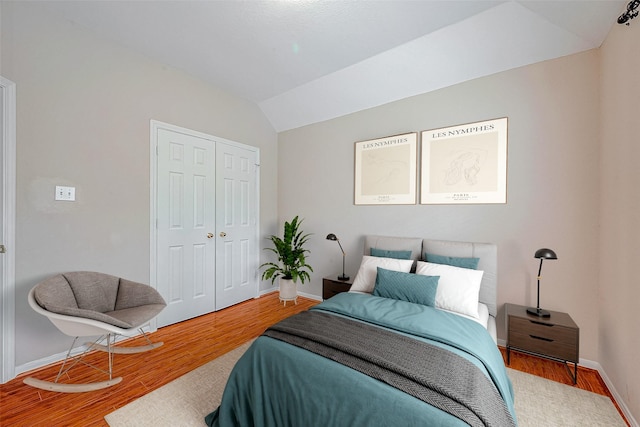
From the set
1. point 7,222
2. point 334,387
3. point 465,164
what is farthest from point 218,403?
point 465,164

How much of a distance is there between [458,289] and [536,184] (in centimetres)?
130

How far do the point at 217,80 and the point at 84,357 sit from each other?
3.33m

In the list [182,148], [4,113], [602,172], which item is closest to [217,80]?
[182,148]

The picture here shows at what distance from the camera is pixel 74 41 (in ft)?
7.75

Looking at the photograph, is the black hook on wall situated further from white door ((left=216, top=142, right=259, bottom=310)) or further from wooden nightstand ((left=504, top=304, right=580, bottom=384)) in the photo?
white door ((left=216, top=142, right=259, bottom=310))

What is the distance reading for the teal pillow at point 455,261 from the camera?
2.44 metres

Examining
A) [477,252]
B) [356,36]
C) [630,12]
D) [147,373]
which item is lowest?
[147,373]

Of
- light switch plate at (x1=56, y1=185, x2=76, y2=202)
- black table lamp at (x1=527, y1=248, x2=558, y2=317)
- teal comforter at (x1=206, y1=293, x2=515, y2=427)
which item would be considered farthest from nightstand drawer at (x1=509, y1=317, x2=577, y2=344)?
light switch plate at (x1=56, y1=185, x2=76, y2=202)

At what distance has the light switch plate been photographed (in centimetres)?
227

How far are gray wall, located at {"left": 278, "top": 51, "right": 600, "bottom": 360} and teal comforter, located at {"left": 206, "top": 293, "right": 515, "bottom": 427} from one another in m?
1.16

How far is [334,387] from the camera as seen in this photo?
125 cm

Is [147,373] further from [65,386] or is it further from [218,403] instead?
[218,403]

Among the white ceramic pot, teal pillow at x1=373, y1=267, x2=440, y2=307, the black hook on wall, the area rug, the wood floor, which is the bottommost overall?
the wood floor

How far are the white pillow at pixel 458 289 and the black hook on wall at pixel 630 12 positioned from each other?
197cm
